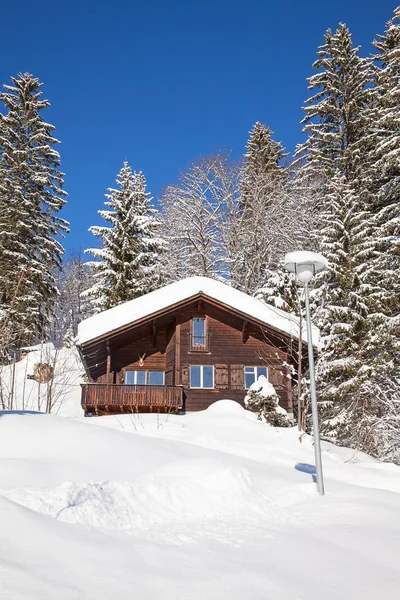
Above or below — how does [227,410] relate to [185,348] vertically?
below

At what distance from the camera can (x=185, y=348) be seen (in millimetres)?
24094

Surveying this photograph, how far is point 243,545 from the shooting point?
486cm

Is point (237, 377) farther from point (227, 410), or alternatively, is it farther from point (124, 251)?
point (124, 251)

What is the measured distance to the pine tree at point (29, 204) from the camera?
25438mm

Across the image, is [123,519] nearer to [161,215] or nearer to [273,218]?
[273,218]

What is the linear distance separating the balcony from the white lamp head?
555 inches

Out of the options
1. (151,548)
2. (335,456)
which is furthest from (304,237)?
(151,548)

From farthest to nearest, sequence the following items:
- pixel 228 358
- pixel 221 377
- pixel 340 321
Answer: pixel 228 358, pixel 221 377, pixel 340 321

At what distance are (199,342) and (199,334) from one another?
0.41 m

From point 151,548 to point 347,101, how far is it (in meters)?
28.2

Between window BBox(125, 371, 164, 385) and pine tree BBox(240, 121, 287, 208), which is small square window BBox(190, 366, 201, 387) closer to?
window BBox(125, 371, 164, 385)

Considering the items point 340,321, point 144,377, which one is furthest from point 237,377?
point 340,321

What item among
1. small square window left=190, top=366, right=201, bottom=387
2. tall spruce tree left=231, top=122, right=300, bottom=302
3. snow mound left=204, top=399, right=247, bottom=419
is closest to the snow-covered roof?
small square window left=190, top=366, right=201, bottom=387

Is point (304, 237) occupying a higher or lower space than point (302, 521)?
higher
